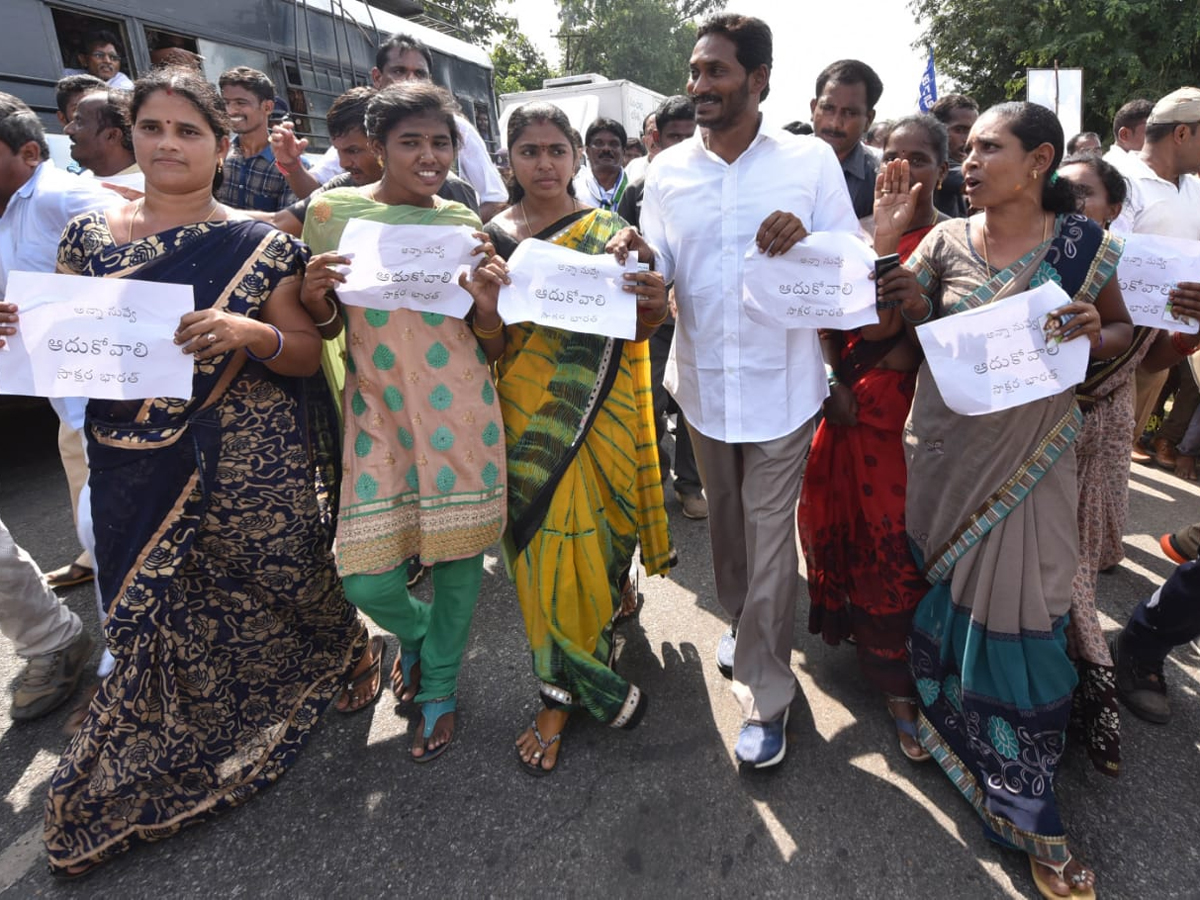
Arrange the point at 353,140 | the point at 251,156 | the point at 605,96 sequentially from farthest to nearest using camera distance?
the point at 605,96, the point at 251,156, the point at 353,140

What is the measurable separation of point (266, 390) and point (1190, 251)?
8.44 feet

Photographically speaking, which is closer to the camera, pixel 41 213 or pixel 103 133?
pixel 41 213

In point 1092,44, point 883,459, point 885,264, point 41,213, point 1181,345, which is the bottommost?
point 883,459

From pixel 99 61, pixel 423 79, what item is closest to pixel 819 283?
pixel 423 79

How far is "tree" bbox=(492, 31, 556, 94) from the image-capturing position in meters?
23.7

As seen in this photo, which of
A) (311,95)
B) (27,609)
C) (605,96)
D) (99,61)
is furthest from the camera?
(605,96)

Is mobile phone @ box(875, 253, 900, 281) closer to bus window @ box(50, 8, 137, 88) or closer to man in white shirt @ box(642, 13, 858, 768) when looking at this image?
man in white shirt @ box(642, 13, 858, 768)

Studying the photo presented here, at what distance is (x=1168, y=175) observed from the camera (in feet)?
10.5

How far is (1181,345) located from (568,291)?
1.86 m

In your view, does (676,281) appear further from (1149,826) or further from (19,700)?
(19,700)

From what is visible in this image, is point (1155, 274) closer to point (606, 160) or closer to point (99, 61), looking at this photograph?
point (606, 160)

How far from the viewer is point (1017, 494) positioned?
1.82m

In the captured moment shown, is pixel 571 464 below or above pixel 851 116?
below

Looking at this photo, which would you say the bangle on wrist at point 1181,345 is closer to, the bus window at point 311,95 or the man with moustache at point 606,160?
the man with moustache at point 606,160
